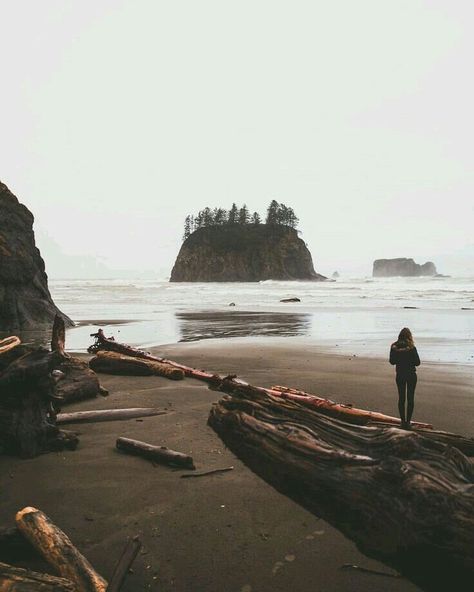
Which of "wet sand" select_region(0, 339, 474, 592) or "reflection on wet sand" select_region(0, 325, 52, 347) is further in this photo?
"reflection on wet sand" select_region(0, 325, 52, 347)

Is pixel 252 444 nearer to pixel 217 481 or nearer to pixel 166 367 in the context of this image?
pixel 217 481

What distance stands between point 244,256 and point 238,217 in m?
20.6

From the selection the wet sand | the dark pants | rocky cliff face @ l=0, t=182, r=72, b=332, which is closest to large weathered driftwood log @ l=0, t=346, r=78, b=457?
the wet sand

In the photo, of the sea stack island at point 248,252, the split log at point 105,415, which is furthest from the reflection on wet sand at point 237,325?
the sea stack island at point 248,252

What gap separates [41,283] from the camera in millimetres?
22109

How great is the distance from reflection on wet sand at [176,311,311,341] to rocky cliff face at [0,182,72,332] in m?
6.39

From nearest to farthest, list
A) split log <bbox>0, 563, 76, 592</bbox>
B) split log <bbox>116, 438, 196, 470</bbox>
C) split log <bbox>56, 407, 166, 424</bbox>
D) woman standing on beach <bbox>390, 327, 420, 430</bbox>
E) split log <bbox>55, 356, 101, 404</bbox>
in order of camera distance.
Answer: split log <bbox>0, 563, 76, 592</bbox>, split log <bbox>116, 438, 196, 470</bbox>, split log <bbox>56, 407, 166, 424</bbox>, woman standing on beach <bbox>390, 327, 420, 430</bbox>, split log <bbox>55, 356, 101, 404</bbox>

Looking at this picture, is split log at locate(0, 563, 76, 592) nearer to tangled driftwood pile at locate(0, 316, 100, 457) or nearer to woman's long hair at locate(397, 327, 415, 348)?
tangled driftwood pile at locate(0, 316, 100, 457)

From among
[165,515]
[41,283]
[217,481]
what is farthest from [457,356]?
[41,283]

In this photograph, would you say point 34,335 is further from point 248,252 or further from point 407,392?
point 248,252

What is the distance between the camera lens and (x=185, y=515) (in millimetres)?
3844

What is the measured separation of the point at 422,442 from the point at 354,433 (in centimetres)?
57

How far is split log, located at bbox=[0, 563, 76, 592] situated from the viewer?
2385 millimetres

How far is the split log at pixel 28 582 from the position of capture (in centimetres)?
238
